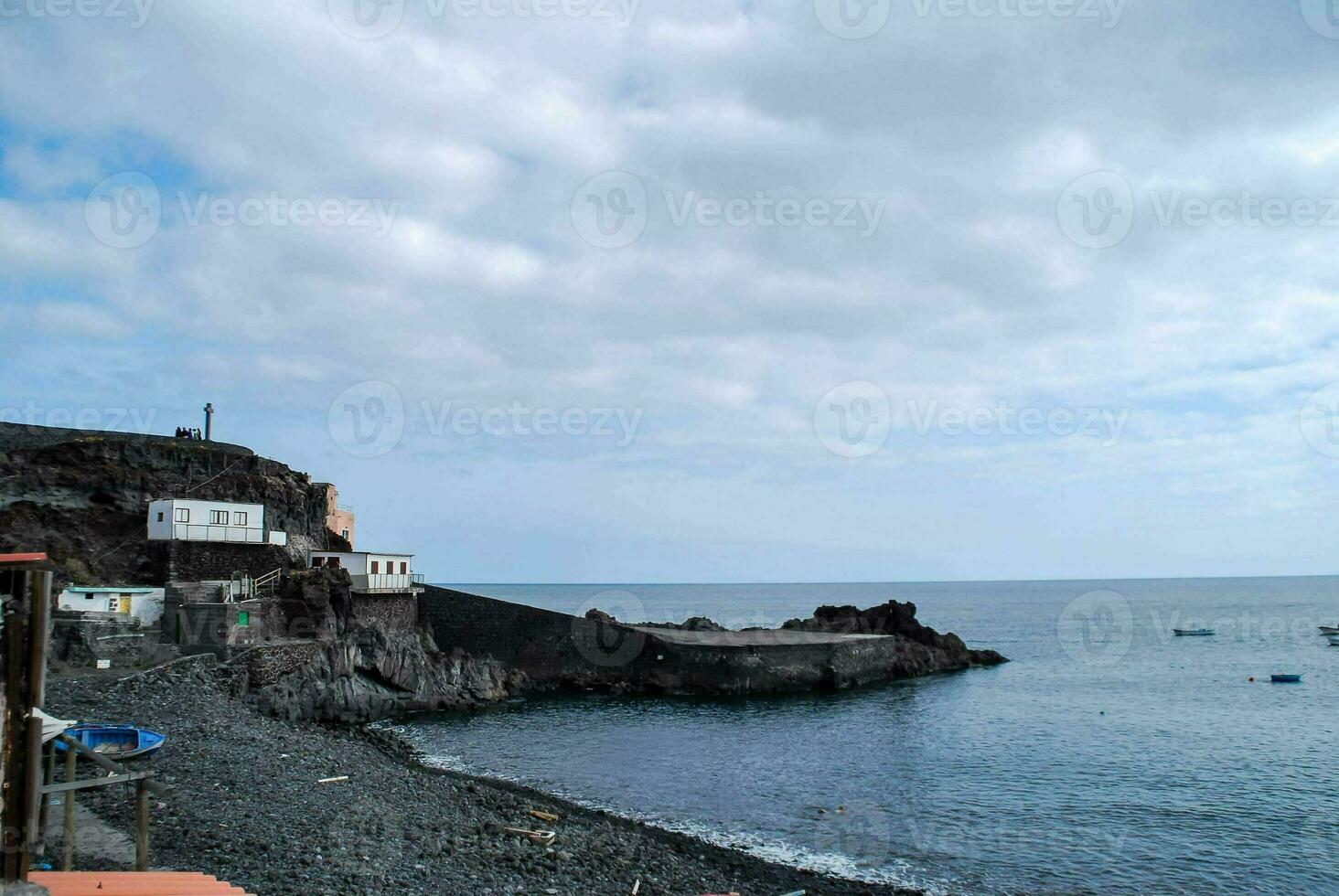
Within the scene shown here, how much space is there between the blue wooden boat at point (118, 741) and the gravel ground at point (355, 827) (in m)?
0.90

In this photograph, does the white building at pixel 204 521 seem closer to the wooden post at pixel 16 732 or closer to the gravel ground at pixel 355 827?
the gravel ground at pixel 355 827

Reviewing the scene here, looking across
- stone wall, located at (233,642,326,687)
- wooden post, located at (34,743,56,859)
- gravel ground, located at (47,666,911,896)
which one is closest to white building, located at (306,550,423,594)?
stone wall, located at (233,642,326,687)

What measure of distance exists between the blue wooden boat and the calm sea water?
534 inches

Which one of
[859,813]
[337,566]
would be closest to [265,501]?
[337,566]

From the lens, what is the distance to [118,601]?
36.7 meters

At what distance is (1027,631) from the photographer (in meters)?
114

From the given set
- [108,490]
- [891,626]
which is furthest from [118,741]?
[891,626]

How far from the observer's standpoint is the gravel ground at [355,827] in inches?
671

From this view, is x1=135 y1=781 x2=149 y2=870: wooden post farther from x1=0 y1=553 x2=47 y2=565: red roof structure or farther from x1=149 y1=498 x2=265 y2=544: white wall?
x1=149 y1=498 x2=265 y2=544: white wall

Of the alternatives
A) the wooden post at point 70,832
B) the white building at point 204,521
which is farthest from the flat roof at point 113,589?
the wooden post at point 70,832

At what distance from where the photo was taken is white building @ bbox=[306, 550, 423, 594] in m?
50.6

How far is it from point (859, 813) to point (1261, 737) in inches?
1026

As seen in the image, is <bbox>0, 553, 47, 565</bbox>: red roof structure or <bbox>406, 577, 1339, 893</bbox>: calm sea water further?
<bbox>406, 577, 1339, 893</bbox>: calm sea water

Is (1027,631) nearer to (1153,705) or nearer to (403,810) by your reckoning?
(1153,705)
